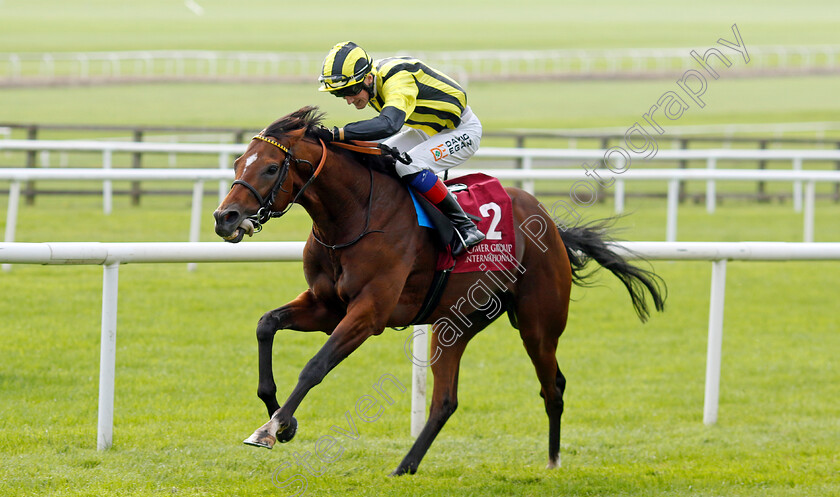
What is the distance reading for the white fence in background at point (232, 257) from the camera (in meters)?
3.91

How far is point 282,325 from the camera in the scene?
3770 millimetres

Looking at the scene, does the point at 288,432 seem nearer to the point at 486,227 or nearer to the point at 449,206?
the point at 449,206

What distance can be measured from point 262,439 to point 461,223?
1.24 meters

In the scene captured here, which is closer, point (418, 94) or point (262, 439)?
point (262, 439)

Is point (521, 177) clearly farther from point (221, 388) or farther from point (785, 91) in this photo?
point (785, 91)

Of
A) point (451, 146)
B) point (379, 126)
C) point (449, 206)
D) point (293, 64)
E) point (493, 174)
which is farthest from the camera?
point (293, 64)

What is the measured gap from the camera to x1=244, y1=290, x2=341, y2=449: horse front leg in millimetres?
3670

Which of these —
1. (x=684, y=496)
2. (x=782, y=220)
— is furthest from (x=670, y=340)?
(x=782, y=220)

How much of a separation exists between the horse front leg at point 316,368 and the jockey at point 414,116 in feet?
1.89

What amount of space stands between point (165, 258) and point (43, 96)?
29312 millimetres

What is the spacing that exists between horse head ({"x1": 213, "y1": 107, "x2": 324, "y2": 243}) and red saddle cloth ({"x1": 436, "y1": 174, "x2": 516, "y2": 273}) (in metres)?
0.75

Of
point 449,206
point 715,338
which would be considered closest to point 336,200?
point 449,206

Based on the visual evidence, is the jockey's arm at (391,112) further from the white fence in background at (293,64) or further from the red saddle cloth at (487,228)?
the white fence in background at (293,64)

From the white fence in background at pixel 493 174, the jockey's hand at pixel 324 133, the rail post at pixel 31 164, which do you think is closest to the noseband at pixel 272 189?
the jockey's hand at pixel 324 133
